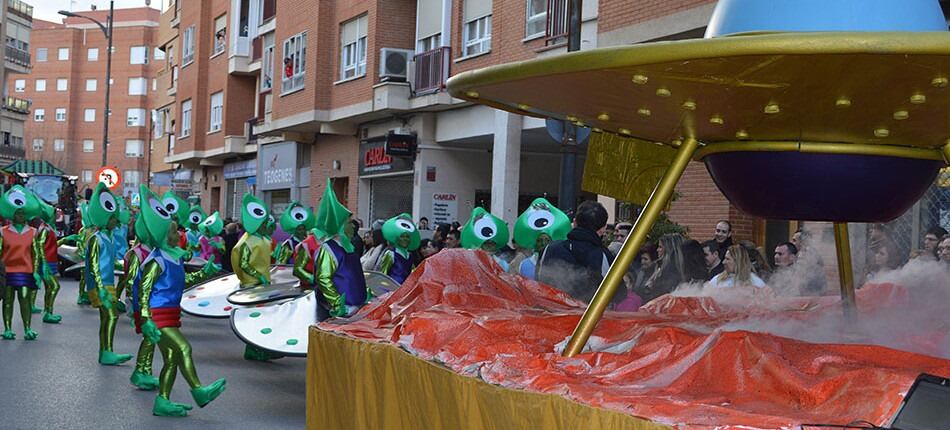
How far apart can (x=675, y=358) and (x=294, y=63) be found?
1154 inches

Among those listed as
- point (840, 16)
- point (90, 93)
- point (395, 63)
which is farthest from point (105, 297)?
point (90, 93)

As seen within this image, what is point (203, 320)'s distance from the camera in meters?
18.8

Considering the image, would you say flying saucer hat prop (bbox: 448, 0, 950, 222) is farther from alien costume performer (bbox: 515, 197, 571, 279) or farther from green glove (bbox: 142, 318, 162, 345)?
alien costume performer (bbox: 515, 197, 571, 279)

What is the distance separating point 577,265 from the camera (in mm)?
6945

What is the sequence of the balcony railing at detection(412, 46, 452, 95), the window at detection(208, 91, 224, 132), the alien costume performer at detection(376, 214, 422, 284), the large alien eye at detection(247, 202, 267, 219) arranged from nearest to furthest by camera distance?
the alien costume performer at detection(376, 214, 422, 284) < the large alien eye at detection(247, 202, 267, 219) < the balcony railing at detection(412, 46, 452, 95) < the window at detection(208, 91, 224, 132)

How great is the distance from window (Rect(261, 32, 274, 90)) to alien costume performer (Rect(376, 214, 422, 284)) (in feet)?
79.4

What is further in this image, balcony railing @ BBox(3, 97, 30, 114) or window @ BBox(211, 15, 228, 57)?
balcony railing @ BBox(3, 97, 30, 114)

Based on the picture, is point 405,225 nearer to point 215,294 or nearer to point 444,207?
point 215,294

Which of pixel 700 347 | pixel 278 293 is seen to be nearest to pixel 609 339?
pixel 700 347

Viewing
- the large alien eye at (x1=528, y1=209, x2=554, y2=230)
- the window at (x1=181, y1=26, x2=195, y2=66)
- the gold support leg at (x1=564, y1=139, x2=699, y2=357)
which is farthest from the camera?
the window at (x1=181, y1=26, x2=195, y2=66)

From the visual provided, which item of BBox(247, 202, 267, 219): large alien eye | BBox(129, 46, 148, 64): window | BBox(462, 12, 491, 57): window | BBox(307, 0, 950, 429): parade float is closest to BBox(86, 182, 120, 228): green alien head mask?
BBox(247, 202, 267, 219): large alien eye

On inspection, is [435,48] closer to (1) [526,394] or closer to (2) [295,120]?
(2) [295,120]

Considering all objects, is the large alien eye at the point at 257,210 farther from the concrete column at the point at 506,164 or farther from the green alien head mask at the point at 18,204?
the concrete column at the point at 506,164

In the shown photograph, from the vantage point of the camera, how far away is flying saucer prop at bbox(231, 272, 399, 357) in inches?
423
